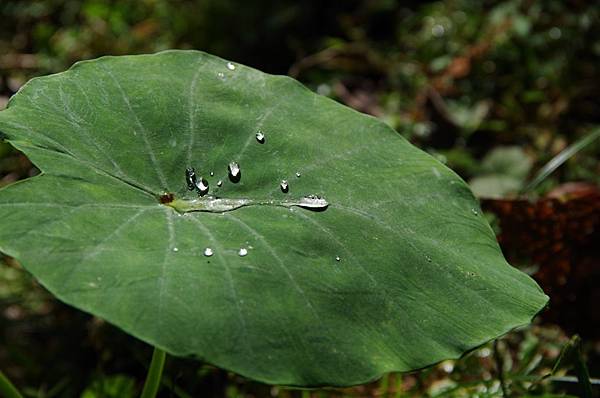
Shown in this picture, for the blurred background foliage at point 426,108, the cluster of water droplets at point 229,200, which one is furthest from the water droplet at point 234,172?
the blurred background foliage at point 426,108

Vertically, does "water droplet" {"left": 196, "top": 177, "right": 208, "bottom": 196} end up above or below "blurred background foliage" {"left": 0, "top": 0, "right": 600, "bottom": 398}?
above

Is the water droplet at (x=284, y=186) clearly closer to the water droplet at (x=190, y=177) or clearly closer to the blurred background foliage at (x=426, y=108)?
the water droplet at (x=190, y=177)

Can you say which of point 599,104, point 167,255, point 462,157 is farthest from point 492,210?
point 599,104

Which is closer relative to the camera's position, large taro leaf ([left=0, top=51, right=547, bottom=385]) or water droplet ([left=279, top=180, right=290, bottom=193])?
large taro leaf ([left=0, top=51, right=547, bottom=385])

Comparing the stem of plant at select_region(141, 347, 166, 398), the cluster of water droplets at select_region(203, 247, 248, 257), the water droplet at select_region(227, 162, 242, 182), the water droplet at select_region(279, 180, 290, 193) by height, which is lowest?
the stem of plant at select_region(141, 347, 166, 398)

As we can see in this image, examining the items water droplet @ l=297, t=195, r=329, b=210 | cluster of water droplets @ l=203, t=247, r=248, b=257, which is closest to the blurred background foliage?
water droplet @ l=297, t=195, r=329, b=210

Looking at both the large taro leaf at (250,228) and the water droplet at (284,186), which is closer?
the large taro leaf at (250,228)

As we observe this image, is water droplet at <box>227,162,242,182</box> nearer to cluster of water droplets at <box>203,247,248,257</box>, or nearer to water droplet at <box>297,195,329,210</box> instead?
water droplet at <box>297,195,329,210</box>

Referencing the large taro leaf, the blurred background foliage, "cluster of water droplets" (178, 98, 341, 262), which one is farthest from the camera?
the blurred background foliage

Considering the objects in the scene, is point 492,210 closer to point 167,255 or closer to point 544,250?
point 544,250
